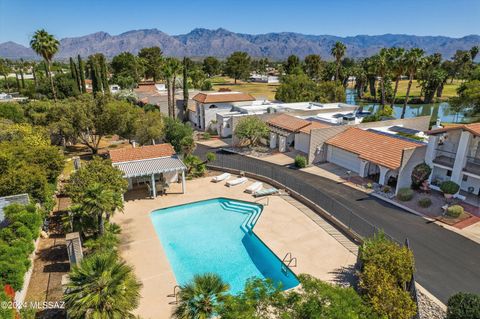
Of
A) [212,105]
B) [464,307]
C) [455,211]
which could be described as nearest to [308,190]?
[455,211]

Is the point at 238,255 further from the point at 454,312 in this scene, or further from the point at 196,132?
the point at 196,132

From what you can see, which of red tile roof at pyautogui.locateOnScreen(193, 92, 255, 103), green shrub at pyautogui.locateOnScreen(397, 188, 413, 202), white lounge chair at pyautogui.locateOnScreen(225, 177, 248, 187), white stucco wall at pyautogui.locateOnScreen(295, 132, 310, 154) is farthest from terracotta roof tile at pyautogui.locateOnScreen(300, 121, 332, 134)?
red tile roof at pyautogui.locateOnScreen(193, 92, 255, 103)

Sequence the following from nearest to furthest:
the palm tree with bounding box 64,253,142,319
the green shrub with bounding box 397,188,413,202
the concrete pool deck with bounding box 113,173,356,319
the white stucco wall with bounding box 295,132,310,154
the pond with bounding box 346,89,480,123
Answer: the palm tree with bounding box 64,253,142,319, the concrete pool deck with bounding box 113,173,356,319, the green shrub with bounding box 397,188,413,202, the white stucco wall with bounding box 295,132,310,154, the pond with bounding box 346,89,480,123

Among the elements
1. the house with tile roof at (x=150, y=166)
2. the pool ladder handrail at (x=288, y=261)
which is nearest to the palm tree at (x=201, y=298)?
the pool ladder handrail at (x=288, y=261)

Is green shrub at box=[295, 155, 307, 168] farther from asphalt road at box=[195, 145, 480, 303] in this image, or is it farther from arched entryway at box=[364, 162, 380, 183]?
arched entryway at box=[364, 162, 380, 183]

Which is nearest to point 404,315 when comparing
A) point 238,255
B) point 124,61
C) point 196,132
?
point 238,255

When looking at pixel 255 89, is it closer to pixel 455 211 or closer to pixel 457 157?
pixel 457 157
